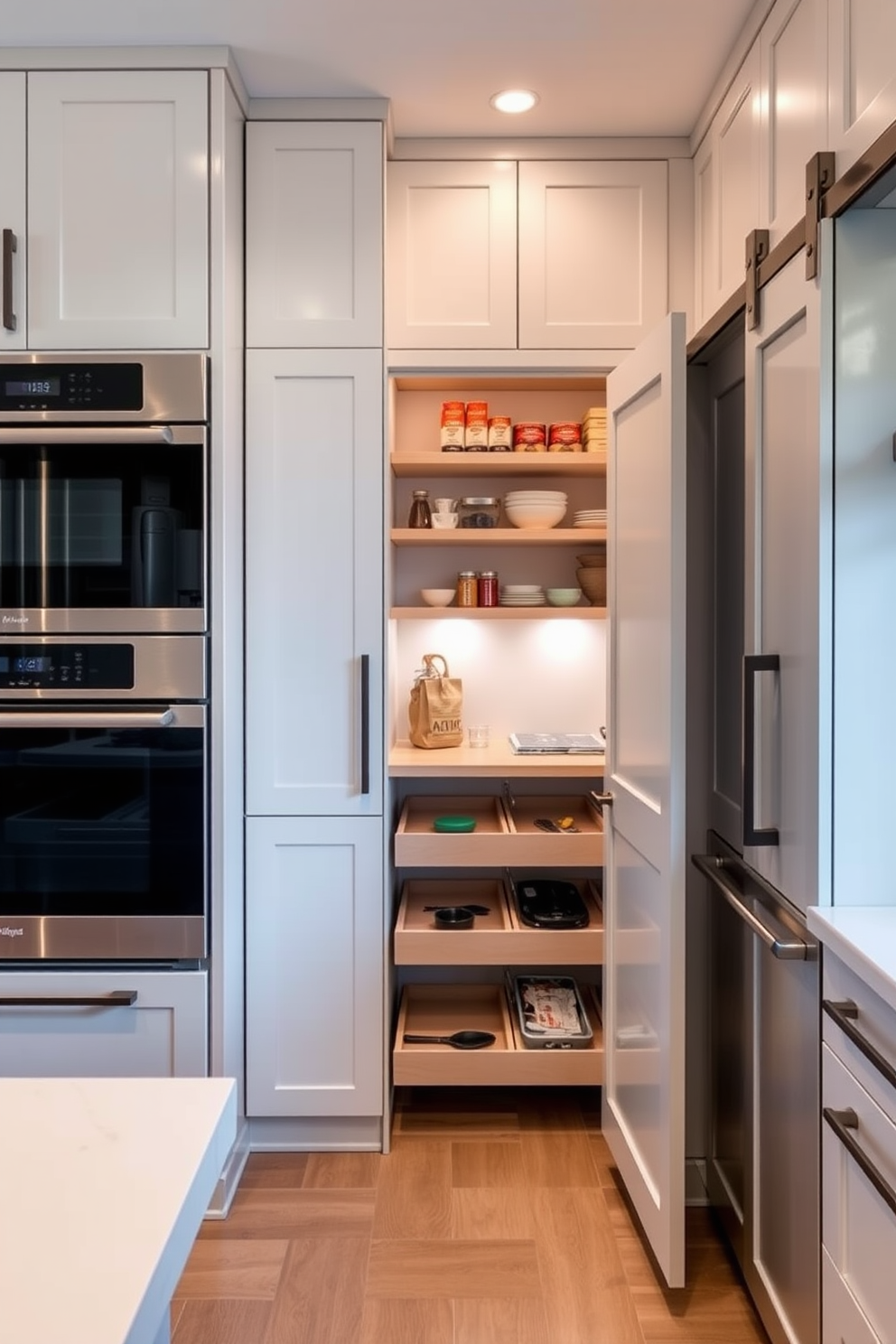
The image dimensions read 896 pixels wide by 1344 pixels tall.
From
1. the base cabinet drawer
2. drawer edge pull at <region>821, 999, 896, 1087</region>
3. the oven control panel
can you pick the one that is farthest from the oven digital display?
drawer edge pull at <region>821, 999, 896, 1087</region>

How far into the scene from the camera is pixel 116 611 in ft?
7.05

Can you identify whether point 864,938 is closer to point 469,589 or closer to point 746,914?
point 746,914

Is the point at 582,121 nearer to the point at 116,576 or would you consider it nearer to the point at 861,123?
the point at 861,123

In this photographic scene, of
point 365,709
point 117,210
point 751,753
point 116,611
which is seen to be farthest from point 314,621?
point 751,753

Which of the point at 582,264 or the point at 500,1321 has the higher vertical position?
the point at 582,264

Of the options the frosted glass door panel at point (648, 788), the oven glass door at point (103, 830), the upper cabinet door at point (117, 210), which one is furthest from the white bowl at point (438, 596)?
the upper cabinet door at point (117, 210)

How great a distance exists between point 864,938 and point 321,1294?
4.40 ft

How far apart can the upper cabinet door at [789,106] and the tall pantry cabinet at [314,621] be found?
37.3 inches

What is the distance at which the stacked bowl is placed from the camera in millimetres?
2729

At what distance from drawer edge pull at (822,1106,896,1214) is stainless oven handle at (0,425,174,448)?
1819mm

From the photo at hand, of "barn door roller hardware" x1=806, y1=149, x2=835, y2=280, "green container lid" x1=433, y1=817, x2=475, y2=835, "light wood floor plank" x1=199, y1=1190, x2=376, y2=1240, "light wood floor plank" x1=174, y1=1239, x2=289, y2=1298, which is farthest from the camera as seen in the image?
"green container lid" x1=433, y1=817, x2=475, y2=835

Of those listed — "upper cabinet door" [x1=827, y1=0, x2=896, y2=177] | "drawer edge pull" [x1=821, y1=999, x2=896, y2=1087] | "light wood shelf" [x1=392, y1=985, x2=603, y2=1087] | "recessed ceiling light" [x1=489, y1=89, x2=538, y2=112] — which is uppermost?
"recessed ceiling light" [x1=489, y1=89, x2=538, y2=112]

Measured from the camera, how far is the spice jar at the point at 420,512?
9.08 ft

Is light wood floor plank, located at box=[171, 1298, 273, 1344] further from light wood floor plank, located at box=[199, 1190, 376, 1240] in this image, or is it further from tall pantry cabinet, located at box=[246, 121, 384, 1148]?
tall pantry cabinet, located at box=[246, 121, 384, 1148]
